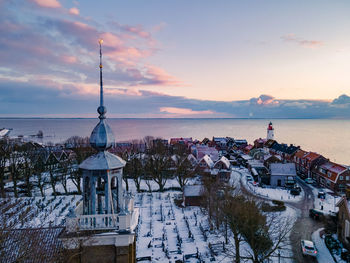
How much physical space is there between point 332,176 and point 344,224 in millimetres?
22905

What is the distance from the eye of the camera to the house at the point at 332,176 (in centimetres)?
3981

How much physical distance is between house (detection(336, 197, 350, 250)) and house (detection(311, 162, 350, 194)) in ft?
62.4

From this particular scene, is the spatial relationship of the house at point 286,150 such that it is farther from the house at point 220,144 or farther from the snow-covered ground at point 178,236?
the snow-covered ground at point 178,236

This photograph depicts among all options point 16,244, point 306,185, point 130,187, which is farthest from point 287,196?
point 16,244

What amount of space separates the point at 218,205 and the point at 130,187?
24.0m

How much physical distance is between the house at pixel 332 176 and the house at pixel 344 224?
62.4 ft

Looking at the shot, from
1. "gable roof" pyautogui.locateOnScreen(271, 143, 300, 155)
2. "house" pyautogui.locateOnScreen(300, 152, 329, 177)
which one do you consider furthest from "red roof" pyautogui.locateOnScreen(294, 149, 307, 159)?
"gable roof" pyautogui.locateOnScreen(271, 143, 300, 155)

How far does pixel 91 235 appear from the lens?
8.23 metres

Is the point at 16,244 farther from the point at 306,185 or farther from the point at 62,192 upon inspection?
Result: the point at 306,185

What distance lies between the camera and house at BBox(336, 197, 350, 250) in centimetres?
2127

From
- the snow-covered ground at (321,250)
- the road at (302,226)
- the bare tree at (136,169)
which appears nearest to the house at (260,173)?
the road at (302,226)

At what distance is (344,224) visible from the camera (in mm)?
22125

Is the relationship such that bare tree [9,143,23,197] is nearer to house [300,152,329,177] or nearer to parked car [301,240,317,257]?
parked car [301,240,317,257]

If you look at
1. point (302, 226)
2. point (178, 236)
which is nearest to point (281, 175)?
point (302, 226)
